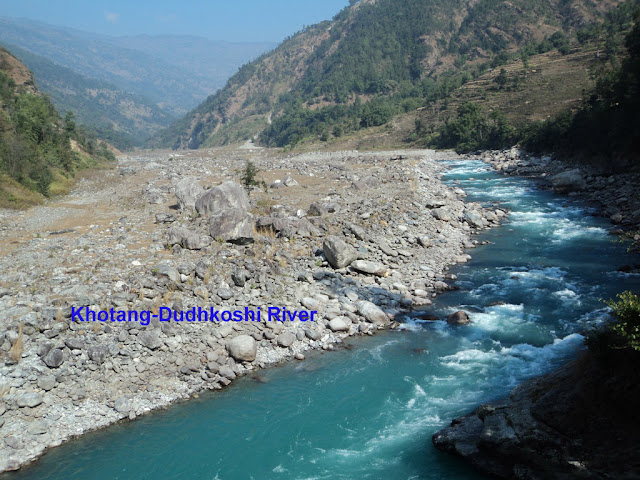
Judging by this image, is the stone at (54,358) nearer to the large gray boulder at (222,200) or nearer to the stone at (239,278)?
the stone at (239,278)

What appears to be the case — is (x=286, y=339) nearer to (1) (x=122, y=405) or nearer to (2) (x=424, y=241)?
(1) (x=122, y=405)

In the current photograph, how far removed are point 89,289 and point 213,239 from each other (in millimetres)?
6521

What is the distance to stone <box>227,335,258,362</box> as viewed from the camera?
14773mm

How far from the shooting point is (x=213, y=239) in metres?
21.8

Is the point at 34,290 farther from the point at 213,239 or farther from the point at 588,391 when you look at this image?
the point at 588,391

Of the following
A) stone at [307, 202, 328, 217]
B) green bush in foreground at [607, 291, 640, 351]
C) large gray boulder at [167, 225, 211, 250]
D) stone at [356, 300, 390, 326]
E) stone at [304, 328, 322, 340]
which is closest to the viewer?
green bush in foreground at [607, 291, 640, 351]

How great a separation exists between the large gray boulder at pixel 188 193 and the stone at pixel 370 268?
1177cm

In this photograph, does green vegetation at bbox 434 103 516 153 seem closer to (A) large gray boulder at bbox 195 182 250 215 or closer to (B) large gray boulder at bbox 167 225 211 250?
(A) large gray boulder at bbox 195 182 250 215

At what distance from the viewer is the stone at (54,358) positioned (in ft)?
43.8

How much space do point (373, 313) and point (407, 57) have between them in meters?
168

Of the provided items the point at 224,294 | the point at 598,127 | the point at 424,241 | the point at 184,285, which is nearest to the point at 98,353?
the point at 184,285

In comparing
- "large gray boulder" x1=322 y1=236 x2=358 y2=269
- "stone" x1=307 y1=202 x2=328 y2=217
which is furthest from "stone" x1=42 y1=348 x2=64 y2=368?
"stone" x1=307 y1=202 x2=328 y2=217

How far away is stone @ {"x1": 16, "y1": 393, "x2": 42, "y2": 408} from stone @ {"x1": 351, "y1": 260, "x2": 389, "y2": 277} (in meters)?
13.4

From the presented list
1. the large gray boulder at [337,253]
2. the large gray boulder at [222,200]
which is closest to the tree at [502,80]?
the large gray boulder at [222,200]
